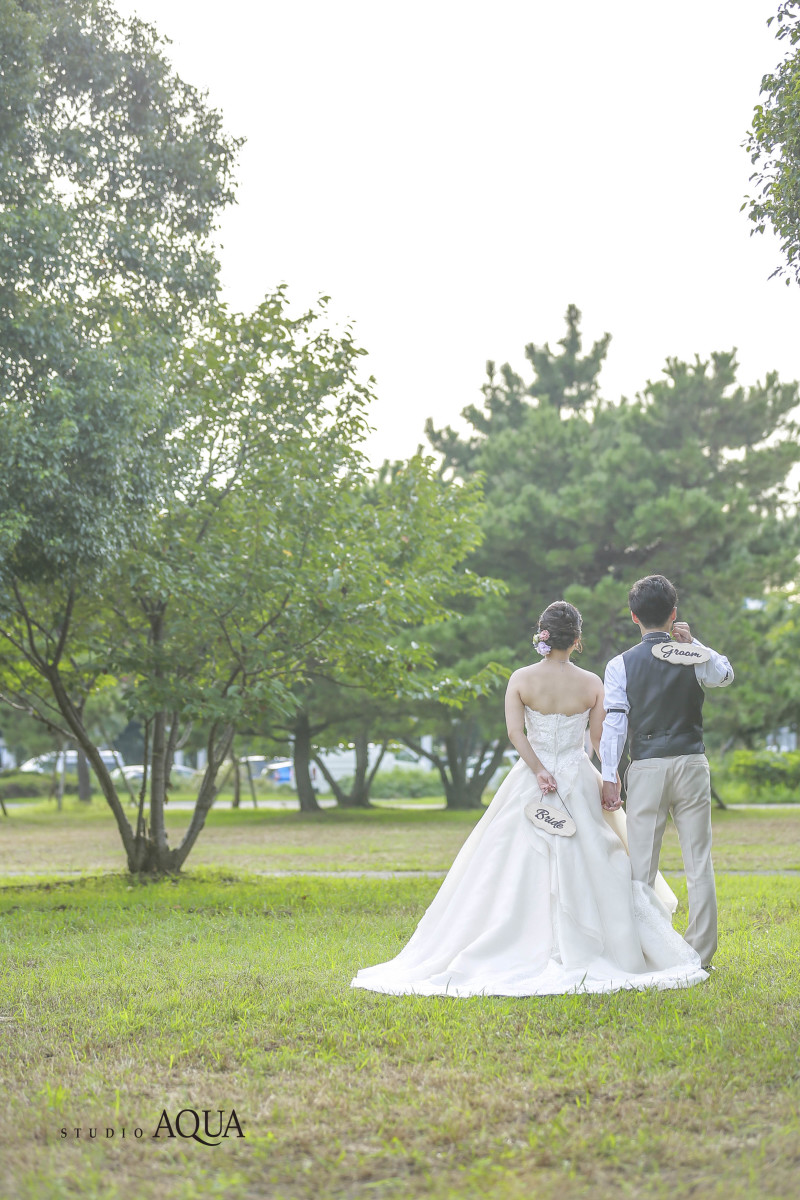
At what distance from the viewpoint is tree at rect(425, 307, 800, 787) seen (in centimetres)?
2431

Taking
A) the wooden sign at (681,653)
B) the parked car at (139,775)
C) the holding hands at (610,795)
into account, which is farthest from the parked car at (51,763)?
the wooden sign at (681,653)

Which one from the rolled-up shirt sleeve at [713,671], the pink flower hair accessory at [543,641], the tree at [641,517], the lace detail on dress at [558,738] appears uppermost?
the tree at [641,517]

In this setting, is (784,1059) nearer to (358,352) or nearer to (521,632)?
(358,352)

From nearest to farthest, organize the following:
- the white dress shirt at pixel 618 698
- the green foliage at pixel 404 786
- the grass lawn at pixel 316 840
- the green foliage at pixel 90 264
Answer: the white dress shirt at pixel 618 698 < the green foliage at pixel 90 264 < the grass lawn at pixel 316 840 < the green foliage at pixel 404 786

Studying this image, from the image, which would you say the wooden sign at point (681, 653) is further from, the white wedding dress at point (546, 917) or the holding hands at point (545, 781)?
the holding hands at point (545, 781)

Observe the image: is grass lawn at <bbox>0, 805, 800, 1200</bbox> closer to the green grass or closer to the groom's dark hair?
the green grass

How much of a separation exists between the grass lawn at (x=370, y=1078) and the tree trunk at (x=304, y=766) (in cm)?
2282

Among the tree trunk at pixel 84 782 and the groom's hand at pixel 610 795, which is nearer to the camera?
the groom's hand at pixel 610 795

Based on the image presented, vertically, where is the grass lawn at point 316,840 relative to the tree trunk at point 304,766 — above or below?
below

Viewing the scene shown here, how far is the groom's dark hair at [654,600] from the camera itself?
6.20m

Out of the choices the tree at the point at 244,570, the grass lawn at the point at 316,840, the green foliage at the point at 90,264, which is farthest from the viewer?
the grass lawn at the point at 316,840

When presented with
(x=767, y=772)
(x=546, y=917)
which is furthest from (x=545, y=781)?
(x=767, y=772)

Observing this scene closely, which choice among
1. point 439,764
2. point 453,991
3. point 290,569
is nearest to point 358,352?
point 290,569

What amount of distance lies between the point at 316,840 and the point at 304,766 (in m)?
9.51
